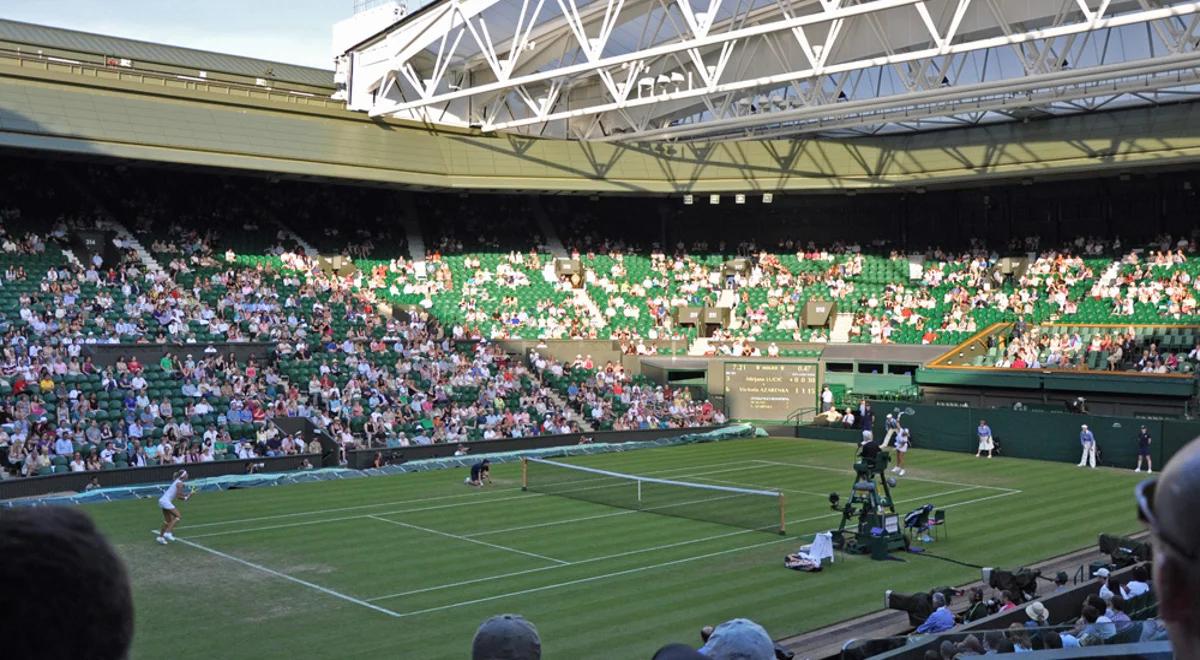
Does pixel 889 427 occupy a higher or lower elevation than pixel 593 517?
higher

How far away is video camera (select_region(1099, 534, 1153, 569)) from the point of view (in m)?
16.9

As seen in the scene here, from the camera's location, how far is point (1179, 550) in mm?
1641

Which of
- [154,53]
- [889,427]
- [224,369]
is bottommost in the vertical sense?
[889,427]

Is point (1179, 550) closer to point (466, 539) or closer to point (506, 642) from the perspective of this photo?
point (506, 642)

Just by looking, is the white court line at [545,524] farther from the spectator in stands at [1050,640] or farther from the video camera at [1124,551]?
the spectator in stands at [1050,640]

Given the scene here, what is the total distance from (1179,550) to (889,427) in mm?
37507

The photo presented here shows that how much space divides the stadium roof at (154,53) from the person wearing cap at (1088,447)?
32.5 meters

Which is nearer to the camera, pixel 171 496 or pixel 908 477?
pixel 171 496

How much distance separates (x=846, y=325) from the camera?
49.9m

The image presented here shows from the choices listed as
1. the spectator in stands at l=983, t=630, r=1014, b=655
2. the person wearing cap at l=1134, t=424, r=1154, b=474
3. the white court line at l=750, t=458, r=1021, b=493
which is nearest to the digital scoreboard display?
the white court line at l=750, t=458, r=1021, b=493

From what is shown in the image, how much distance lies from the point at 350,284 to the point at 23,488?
66.1 feet

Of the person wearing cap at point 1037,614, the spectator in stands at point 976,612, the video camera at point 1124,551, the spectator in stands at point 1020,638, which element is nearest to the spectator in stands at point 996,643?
the spectator in stands at point 1020,638

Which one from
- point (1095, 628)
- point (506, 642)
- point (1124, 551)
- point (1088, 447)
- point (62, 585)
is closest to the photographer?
point (62, 585)

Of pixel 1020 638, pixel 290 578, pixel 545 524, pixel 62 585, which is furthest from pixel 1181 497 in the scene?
pixel 545 524
